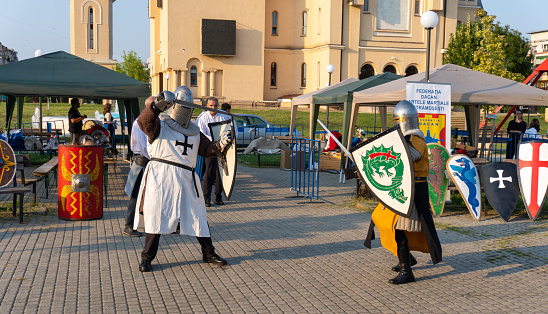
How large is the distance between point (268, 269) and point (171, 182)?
4.76 ft

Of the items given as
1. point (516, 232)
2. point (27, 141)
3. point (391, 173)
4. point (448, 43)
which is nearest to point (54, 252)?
point (391, 173)

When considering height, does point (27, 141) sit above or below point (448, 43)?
below

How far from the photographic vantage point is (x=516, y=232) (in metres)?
8.62

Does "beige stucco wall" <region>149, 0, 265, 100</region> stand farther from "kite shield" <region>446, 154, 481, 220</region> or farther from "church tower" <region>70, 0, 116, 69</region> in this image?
"kite shield" <region>446, 154, 481, 220</region>

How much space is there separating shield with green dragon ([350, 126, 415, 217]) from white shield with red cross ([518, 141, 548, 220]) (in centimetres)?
465

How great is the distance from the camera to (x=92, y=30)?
68750 mm

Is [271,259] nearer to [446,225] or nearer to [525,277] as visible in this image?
[525,277]

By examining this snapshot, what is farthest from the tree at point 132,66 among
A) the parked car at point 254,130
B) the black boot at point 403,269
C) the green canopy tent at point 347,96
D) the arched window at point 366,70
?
the black boot at point 403,269

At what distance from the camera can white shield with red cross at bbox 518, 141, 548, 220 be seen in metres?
9.23

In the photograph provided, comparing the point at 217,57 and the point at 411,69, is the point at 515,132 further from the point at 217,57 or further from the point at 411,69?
the point at 217,57

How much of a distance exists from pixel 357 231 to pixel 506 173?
3.02 m

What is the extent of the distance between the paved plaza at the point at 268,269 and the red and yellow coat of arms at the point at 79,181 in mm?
249

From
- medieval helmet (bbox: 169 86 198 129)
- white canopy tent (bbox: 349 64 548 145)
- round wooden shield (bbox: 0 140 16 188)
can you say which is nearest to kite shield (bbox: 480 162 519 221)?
white canopy tent (bbox: 349 64 548 145)

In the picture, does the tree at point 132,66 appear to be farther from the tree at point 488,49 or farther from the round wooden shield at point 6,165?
the round wooden shield at point 6,165
